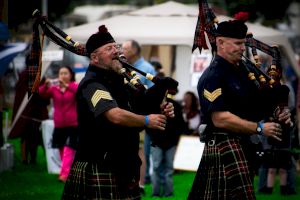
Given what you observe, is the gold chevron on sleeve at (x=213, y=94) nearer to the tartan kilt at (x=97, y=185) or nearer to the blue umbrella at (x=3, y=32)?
the tartan kilt at (x=97, y=185)

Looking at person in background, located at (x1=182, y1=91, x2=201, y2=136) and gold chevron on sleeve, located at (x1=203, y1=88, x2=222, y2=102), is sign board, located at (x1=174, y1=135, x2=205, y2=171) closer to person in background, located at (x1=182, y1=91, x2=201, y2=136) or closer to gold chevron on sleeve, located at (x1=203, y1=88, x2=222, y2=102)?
person in background, located at (x1=182, y1=91, x2=201, y2=136)

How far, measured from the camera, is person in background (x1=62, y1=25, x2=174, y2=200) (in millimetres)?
7211

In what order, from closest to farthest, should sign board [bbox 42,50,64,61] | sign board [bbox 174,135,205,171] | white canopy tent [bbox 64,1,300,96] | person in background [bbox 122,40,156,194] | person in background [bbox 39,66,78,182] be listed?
person in background [bbox 122,40,156,194], person in background [bbox 39,66,78,182], sign board [bbox 42,50,64,61], white canopy tent [bbox 64,1,300,96], sign board [bbox 174,135,205,171]

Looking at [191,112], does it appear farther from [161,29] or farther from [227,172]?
[227,172]

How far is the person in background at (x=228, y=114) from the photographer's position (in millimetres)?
7504

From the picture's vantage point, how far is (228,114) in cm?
741

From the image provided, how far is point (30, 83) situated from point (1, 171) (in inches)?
276

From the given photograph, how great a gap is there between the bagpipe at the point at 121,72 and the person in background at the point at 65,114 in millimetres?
5336

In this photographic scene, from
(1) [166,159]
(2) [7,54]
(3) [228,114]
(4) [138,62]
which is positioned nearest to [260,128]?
(3) [228,114]

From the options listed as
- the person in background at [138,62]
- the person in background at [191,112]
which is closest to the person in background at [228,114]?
the person in background at [138,62]

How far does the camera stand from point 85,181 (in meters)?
7.38

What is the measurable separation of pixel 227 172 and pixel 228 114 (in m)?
0.50

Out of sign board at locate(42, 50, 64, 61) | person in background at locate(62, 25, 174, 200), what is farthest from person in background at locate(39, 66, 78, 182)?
person in background at locate(62, 25, 174, 200)

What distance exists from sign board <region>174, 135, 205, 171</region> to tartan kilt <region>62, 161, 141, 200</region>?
7.65 meters
